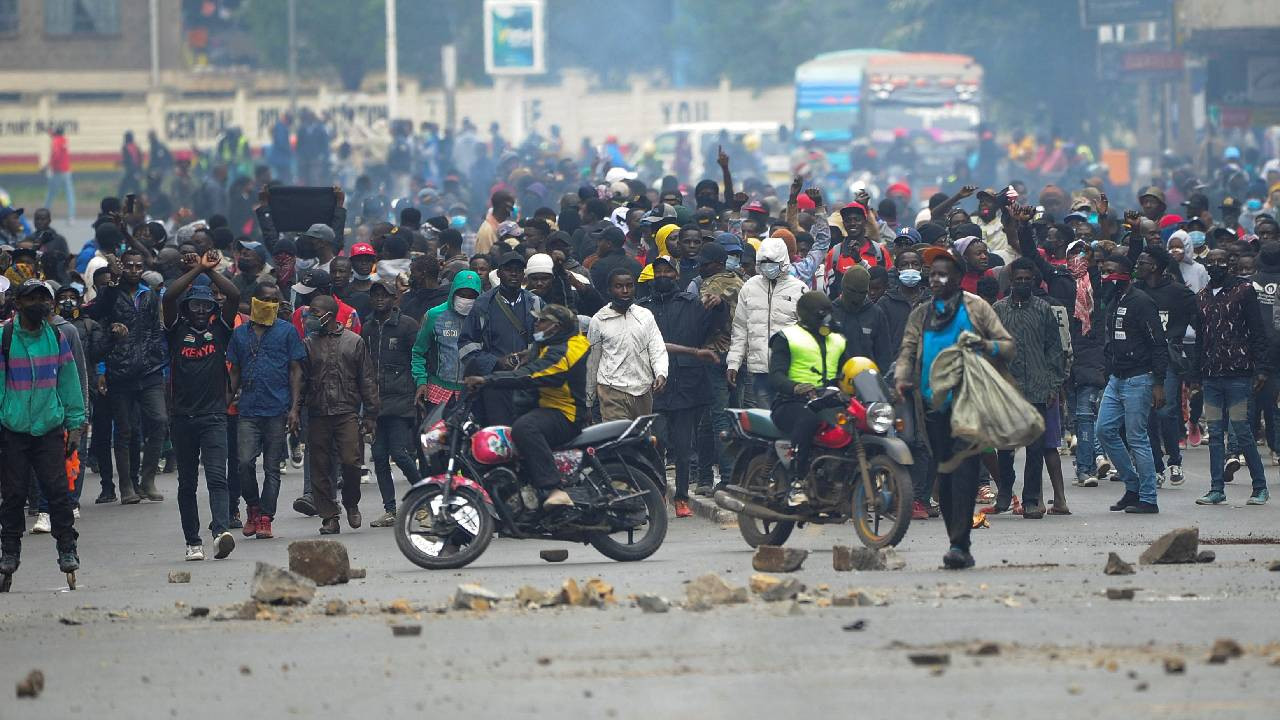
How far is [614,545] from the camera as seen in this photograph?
12281 mm

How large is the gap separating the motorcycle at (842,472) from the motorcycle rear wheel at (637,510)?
1.94 ft

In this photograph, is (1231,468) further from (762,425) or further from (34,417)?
(34,417)

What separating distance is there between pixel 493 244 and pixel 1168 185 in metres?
20.5

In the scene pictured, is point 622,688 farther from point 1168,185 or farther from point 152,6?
point 152,6

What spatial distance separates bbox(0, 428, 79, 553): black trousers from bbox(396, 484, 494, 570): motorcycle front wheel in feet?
5.88

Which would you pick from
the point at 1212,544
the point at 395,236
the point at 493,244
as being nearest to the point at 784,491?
the point at 1212,544

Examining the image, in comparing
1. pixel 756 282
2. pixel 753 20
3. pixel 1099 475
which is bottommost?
pixel 1099 475

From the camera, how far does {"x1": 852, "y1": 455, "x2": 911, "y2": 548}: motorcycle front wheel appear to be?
12086mm

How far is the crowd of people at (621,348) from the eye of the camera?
1208 cm

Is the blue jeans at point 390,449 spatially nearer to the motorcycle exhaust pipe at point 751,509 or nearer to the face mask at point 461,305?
the face mask at point 461,305

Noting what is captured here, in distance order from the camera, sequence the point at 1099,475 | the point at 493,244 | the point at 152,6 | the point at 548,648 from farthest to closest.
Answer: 1. the point at 152,6
2. the point at 493,244
3. the point at 1099,475
4. the point at 548,648

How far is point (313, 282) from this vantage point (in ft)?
50.5

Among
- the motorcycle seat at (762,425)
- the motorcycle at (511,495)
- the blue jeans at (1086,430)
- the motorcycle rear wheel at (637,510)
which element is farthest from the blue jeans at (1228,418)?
the motorcycle at (511,495)

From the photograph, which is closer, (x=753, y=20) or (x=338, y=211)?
(x=338, y=211)
